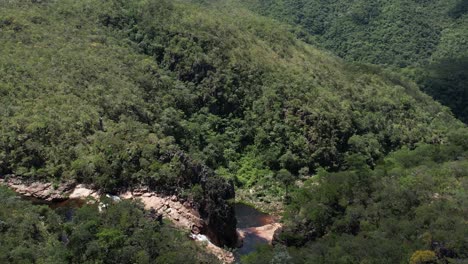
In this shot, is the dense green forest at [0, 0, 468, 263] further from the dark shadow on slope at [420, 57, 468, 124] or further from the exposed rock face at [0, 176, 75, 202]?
the exposed rock face at [0, 176, 75, 202]

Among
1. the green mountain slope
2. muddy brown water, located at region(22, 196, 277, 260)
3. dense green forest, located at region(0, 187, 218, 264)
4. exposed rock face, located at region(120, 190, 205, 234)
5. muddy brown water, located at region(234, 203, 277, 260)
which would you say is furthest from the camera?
muddy brown water, located at region(234, 203, 277, 260)

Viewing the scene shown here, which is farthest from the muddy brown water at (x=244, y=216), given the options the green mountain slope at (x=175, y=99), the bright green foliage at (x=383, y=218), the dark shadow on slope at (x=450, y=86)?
the dark shadow on slope at (x=450, y=86)

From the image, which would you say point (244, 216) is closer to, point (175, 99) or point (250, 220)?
point (250, 220)

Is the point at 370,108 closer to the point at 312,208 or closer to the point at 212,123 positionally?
the point at 212,123

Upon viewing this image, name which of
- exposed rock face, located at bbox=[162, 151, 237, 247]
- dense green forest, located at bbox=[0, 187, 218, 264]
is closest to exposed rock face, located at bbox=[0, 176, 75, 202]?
dense green forest, located at bbox=[0, 187, 218, 264]

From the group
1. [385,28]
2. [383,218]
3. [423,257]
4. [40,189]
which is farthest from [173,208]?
[385,28]

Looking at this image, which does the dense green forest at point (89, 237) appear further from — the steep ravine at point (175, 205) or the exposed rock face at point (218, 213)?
the exposed rock face at point (218, 213)
